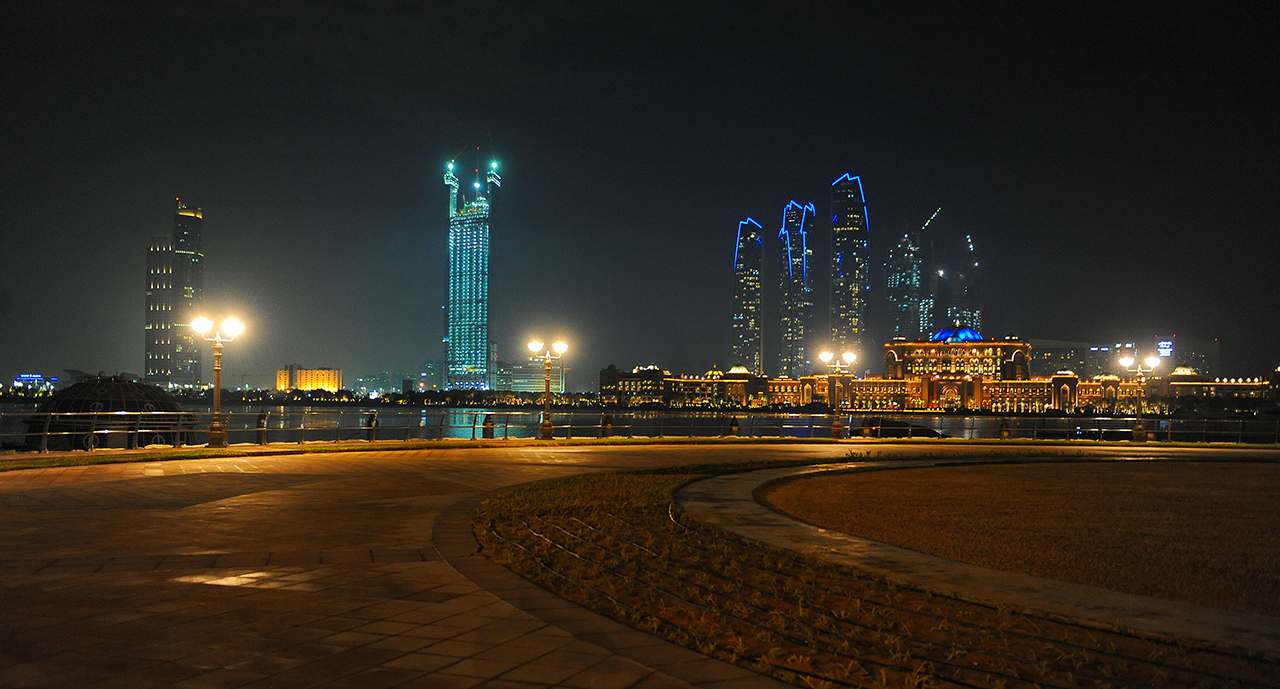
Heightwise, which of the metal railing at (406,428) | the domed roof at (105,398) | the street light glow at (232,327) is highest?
the street light glow at (232,327)

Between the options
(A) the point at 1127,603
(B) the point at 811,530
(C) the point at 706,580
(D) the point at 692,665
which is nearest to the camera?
(D) the point at 692,665

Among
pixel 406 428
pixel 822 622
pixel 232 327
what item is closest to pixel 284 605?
pixel 822 622

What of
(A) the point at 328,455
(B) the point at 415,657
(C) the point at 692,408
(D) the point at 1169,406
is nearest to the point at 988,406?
(D) the point at 1169,406

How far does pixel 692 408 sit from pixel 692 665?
194170 millimetres

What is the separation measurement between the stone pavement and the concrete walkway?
2.87 m

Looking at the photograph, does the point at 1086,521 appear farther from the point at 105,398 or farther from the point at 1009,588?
the point at 105,398

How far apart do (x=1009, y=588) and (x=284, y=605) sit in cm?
582

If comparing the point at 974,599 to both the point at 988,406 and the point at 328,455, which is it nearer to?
the point at 328,455

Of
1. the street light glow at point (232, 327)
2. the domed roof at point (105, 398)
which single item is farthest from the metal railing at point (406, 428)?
the street light glow at point (232, 327)

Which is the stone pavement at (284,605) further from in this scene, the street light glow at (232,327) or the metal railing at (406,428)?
the street light glow at (232,327)

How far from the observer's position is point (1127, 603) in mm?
6223

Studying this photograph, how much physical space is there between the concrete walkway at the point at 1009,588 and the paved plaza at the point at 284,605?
9.47 feet

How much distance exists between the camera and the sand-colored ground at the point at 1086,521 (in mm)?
7527

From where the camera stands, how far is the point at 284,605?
609 cm
